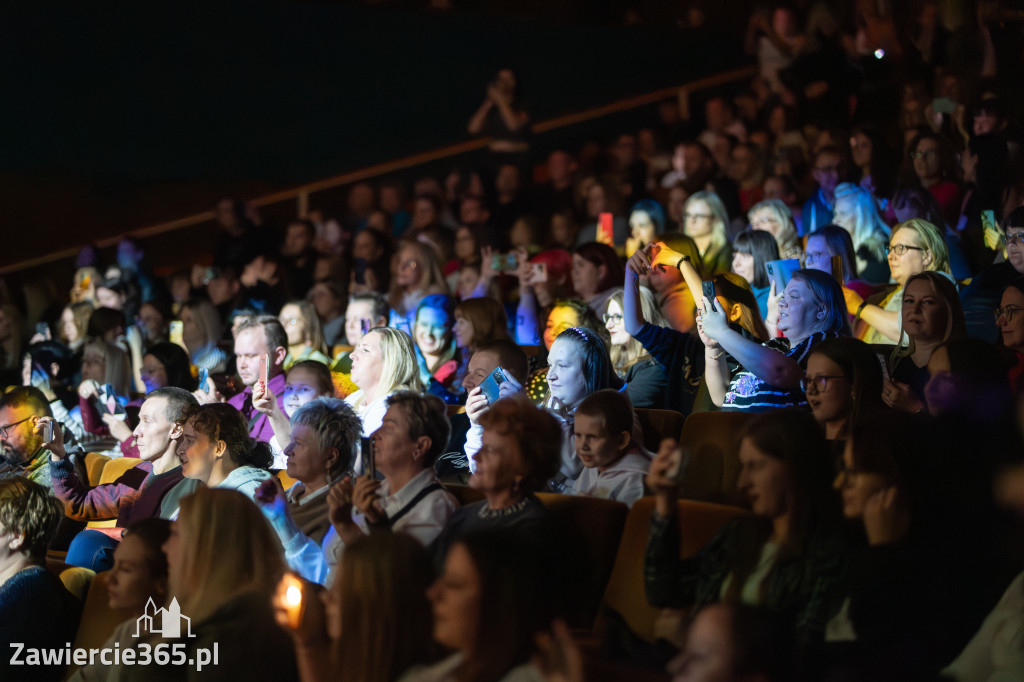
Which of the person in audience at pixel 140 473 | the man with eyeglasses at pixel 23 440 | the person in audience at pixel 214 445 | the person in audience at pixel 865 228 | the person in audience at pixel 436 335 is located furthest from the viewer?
the person in audience at pixel 865 228

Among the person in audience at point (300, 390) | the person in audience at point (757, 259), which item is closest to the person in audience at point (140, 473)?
the person in audience at point (300, 390)

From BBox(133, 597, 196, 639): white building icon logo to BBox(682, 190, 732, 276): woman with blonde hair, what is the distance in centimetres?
290

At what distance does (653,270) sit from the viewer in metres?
3.65

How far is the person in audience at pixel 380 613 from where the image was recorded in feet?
5.61

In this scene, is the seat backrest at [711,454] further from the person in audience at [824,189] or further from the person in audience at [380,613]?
the person in audience at [824,189]

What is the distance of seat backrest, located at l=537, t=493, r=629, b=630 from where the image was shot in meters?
2.13

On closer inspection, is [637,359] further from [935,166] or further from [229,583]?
[935,166]

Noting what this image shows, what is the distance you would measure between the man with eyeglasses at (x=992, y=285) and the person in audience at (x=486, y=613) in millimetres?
2431

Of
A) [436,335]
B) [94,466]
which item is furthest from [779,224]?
[94,466]

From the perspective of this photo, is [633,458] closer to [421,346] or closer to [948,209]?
[421,346]

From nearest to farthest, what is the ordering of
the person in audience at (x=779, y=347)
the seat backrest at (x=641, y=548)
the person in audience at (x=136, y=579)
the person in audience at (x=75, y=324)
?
the seat backrest at (x=641, y=548)
the person in audience at (x=136, y=579)
the person in audience at (x=779, y=347)
the person in audience at (x=75, y=324)

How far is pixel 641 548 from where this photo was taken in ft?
7.01

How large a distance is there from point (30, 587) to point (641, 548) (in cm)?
143

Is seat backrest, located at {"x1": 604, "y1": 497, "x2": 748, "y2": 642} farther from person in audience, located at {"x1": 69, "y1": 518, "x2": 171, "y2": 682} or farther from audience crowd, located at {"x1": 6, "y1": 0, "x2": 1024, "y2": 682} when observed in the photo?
person in audience, located at {"x1": 69, "y1": 518, "x2": 171, "y2": 682}
